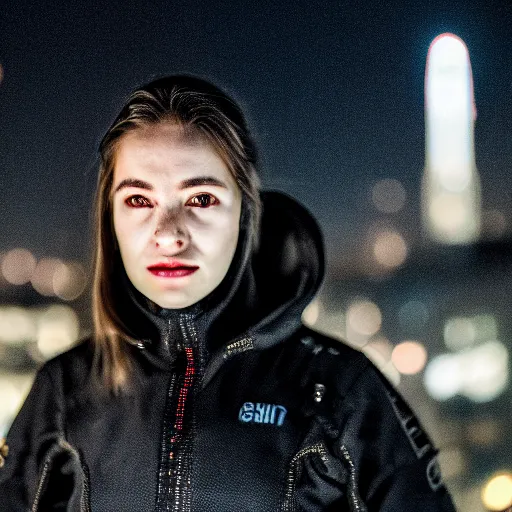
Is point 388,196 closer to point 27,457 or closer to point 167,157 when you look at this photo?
point 167,157

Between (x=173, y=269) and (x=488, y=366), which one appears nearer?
(x=173, y=269)

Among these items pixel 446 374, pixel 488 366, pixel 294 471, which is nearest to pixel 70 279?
pixel 294 471

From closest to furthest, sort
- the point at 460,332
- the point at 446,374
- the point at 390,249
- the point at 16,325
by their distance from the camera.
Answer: the point at 390,249
the point at 16,325
the point at 460,332
the point at 446,374

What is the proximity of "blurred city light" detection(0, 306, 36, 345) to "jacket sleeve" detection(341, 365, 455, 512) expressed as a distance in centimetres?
106

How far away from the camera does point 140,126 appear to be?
113 cm

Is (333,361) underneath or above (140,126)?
underneath

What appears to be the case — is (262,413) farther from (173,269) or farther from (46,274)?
(46,274)

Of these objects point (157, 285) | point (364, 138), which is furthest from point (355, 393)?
point (364, 138)

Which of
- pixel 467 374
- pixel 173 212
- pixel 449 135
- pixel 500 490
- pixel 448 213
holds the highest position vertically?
pixel 449 135

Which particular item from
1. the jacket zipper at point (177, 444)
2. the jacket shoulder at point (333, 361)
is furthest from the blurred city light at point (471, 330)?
the jacket zipper at point (177, 444)

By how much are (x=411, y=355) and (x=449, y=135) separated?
1.05 m

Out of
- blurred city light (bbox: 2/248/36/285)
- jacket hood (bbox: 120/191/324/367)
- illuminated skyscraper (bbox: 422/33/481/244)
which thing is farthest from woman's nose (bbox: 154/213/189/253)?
illuminated skyscraper (bbox: 422/33/481/244)

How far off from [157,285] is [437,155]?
2.71 ft

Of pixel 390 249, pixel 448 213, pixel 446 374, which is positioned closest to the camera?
pixel 448 213
